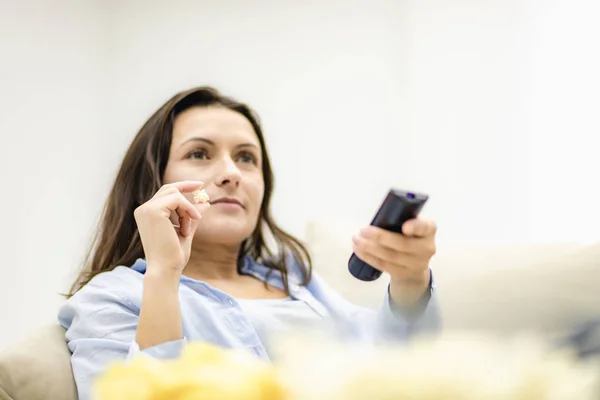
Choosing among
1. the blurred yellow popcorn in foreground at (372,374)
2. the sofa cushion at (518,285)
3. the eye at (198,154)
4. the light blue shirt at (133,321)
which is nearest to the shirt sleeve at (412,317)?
the light blue shirt at (133,321)

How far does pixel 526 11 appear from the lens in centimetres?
174

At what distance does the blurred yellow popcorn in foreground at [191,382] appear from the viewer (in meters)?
0.20

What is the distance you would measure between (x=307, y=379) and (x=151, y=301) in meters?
0.65

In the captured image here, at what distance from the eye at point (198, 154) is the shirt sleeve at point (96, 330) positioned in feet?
1.09

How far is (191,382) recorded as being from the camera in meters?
0.21

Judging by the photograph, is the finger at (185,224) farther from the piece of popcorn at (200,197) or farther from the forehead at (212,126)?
the forehead at (212,126)

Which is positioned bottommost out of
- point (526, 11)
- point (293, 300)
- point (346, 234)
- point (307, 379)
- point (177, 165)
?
point (293, 300)

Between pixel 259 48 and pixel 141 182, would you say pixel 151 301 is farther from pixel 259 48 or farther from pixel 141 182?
pixel 259 48

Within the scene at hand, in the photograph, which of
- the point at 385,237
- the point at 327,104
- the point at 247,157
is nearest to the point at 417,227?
the point at 385,237

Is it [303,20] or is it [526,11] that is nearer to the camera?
[526,11]

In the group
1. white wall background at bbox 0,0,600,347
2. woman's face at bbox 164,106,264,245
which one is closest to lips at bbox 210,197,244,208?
woman's face at bbox 164,106,264,245

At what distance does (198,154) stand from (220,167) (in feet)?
0.21

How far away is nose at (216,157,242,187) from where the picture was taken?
1158 millimetres

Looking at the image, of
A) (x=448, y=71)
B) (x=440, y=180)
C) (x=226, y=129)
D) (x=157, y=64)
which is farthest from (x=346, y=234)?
(x=157, y=64)
